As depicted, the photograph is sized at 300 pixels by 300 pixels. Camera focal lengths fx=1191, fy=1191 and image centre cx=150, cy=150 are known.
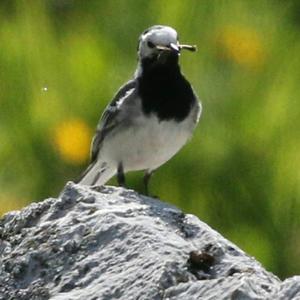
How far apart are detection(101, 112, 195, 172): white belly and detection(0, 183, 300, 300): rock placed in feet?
3.35

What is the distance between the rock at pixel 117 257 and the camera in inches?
54.8

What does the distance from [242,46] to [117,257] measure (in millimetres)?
1104

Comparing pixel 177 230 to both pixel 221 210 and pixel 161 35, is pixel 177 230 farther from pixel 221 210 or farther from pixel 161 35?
pixel 161 35

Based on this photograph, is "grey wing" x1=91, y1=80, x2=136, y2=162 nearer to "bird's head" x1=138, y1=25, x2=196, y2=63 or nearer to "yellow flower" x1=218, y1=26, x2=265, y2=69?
"bird's head" x1=138, y1=25, x2=196, y2=63

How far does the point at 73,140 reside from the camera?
2.49 meters

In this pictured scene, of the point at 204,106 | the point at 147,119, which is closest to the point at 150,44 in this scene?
the point at 147,119

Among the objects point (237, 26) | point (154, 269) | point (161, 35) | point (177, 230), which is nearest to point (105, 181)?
point (161, 35)

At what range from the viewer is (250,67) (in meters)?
2.48

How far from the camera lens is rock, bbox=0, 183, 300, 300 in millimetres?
1393

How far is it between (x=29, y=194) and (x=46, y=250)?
0.85 metres

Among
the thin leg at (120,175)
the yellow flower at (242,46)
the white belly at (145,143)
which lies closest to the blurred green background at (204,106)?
the yellow flower at (242,46)

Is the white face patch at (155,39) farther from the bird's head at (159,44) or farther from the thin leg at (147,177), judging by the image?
the thin leg at (147,177)

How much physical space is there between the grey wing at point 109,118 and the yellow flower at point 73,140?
0.09 metres

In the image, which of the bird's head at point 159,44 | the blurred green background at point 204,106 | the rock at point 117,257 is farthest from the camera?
the bird's head at point 159,44
